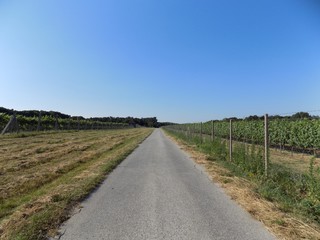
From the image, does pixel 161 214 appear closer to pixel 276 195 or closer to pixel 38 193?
pixel 276 195

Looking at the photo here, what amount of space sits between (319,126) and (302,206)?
15607 millimetres

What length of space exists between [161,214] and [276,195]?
307 cm

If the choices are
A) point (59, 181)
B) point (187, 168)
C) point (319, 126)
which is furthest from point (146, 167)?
point (319, 126)

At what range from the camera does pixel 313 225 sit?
5.27m

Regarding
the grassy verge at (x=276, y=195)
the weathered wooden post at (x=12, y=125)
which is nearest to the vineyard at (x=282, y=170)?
the grassy verge at (x=276, y=195)

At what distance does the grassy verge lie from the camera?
5.16 m

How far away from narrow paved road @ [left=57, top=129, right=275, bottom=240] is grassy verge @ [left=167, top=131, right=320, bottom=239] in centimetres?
32

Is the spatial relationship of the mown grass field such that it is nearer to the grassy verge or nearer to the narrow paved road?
the narrow paved road

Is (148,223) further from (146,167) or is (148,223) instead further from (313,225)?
(146,167)

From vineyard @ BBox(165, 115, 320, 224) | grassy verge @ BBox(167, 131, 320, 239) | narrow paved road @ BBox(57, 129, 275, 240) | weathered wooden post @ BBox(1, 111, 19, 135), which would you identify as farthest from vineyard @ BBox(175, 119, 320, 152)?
weathered wooden post @ BBox(1, 111, 19, 135)

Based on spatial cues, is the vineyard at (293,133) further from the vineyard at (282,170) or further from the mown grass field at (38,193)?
the mown grass field at (38,193)

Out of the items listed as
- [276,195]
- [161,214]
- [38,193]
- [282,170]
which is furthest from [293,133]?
[38,193]

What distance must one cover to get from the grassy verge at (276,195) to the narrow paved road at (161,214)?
1.03ft

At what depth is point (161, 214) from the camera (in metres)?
5.84
